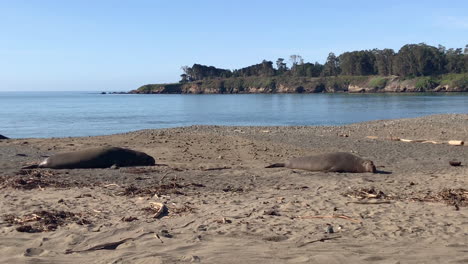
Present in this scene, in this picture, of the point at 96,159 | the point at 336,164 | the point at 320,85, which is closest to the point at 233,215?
the point at 336,164

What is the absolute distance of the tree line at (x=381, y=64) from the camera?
145 m

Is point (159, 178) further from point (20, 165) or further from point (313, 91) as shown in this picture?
point (313, 91)

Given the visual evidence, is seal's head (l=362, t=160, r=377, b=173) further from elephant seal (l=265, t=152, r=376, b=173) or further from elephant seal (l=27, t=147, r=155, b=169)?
elephant seal (l=27, t=147, r=155, b=169)

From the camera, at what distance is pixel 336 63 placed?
17850 cm

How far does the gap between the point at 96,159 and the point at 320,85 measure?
14893cm

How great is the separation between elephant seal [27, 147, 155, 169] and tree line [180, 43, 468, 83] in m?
141

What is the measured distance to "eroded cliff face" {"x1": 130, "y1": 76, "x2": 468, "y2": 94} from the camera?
5231 inches

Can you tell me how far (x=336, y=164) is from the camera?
1185cm

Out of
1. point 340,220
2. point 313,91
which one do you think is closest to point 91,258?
point 340,220

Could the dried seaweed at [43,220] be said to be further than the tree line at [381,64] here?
No

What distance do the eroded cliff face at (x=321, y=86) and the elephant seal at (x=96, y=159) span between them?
124m

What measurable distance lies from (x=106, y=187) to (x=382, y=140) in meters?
12.9

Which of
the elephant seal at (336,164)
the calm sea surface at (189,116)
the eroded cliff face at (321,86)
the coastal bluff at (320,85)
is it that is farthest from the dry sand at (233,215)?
the coastal bluff at (320,85)

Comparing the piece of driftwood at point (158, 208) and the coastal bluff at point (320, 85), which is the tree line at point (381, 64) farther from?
the piece of driftwood at point (158, 208)
